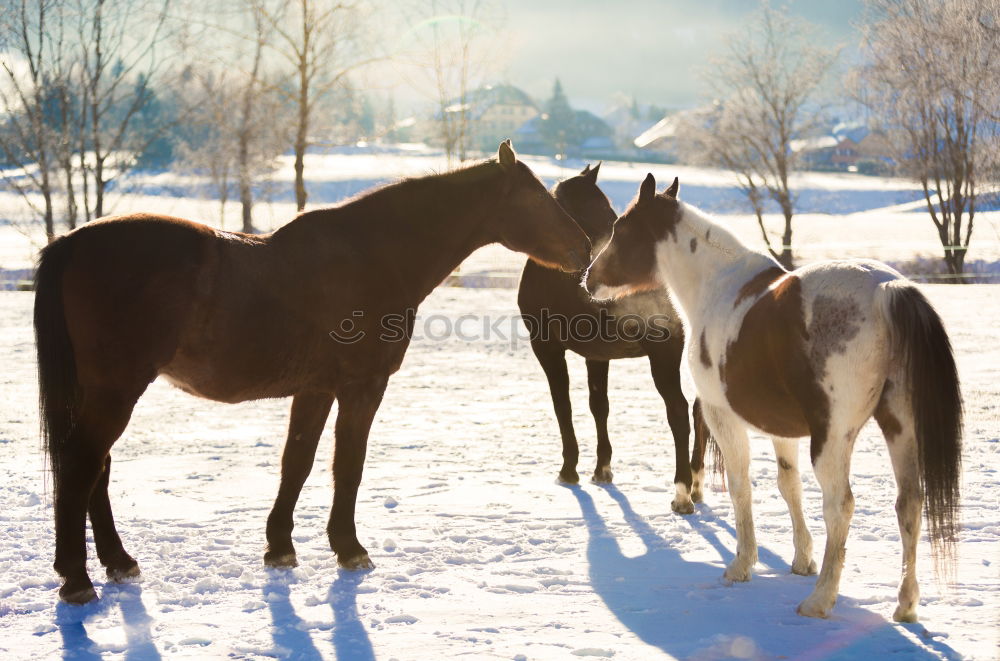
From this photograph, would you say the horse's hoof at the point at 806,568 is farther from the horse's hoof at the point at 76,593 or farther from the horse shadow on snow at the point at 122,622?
the horse's hoof at the point at 76,593

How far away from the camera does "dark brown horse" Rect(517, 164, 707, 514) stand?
19.3 feet

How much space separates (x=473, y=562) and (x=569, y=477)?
5.89 ft

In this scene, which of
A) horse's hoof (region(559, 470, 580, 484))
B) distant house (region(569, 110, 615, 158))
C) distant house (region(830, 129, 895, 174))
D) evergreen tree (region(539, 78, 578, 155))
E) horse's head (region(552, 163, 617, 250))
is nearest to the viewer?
horse's hoof (region(559, 470, 580, 484))

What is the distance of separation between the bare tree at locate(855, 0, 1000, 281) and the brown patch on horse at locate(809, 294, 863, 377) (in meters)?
13.9

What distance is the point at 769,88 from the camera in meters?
33.1

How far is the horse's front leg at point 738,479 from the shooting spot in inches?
162

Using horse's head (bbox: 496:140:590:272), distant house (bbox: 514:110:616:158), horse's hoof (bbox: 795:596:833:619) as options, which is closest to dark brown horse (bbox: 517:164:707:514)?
horse's head (bbox: 496:140:590:272)

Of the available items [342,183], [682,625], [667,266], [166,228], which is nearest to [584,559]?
[682,625]

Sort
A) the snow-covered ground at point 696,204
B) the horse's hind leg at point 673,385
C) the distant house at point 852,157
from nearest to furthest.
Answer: the horse's hind leg at point 673,385, the snow-covered ground at point 696,204, the distant house at point 852,157

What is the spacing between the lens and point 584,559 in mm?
4512

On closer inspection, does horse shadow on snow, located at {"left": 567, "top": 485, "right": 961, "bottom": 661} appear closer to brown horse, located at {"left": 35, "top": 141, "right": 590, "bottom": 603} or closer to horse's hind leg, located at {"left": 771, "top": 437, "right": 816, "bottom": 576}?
horse's hind leg, located at {"left": 771, "top": 437, "right": 816, "bottom": 576}

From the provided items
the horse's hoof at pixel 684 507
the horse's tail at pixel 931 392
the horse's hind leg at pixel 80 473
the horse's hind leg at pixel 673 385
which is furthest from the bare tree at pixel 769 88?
the horse's hind leg at pixel 80 473

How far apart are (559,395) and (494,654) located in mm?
3201

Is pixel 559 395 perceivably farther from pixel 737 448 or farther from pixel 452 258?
pixel 737 448
